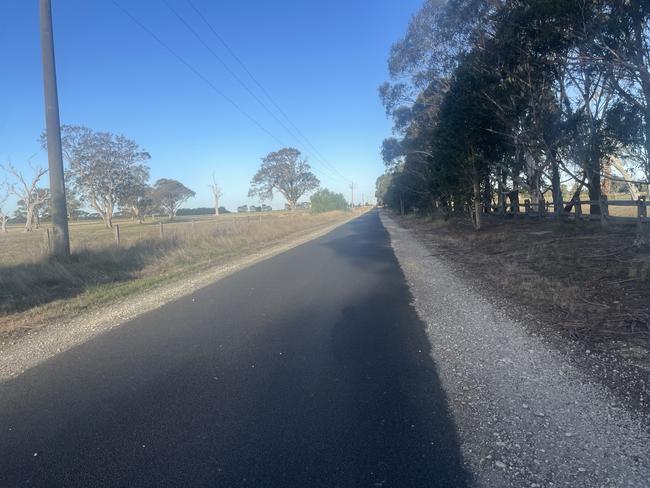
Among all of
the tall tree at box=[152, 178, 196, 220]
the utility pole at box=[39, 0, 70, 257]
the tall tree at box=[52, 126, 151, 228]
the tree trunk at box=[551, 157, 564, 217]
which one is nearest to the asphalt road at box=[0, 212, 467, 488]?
the utility pole at box=[39, 0, 70, 257]

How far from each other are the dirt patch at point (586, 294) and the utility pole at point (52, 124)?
1163 centimetres

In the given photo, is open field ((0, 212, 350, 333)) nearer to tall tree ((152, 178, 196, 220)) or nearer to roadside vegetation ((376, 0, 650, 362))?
roadside vegetation ((376, 0, 650, 362))

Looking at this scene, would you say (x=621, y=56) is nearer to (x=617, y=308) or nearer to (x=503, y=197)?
(x=617, y=308)

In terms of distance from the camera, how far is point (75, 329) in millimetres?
6578

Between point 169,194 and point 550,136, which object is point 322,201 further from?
point 550,136

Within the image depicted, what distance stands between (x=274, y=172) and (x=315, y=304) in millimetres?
83179

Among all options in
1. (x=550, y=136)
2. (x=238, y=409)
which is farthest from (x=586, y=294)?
(x=550, y=136)

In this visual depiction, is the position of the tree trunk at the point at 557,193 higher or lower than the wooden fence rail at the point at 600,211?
higher

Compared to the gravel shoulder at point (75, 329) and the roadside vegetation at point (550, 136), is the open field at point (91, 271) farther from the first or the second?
the roadside vegetation at point (550, 136)

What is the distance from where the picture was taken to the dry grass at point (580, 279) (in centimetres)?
554

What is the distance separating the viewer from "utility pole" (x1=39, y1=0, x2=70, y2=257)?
492 inches

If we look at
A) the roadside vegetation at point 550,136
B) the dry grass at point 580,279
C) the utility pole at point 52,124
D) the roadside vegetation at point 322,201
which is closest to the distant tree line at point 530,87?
the roadside vegetation at point 550,136

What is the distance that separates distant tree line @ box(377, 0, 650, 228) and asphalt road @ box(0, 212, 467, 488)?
9599 mm

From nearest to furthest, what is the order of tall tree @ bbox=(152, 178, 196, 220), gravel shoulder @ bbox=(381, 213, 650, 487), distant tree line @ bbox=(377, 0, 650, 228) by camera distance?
gravel shoulder @ bbox=(381, 213, 650, 487)
distant tree line @ bbox=(377, 0, 650, 228)
tall tree @ bbox=(152, 178, 196, 220)
